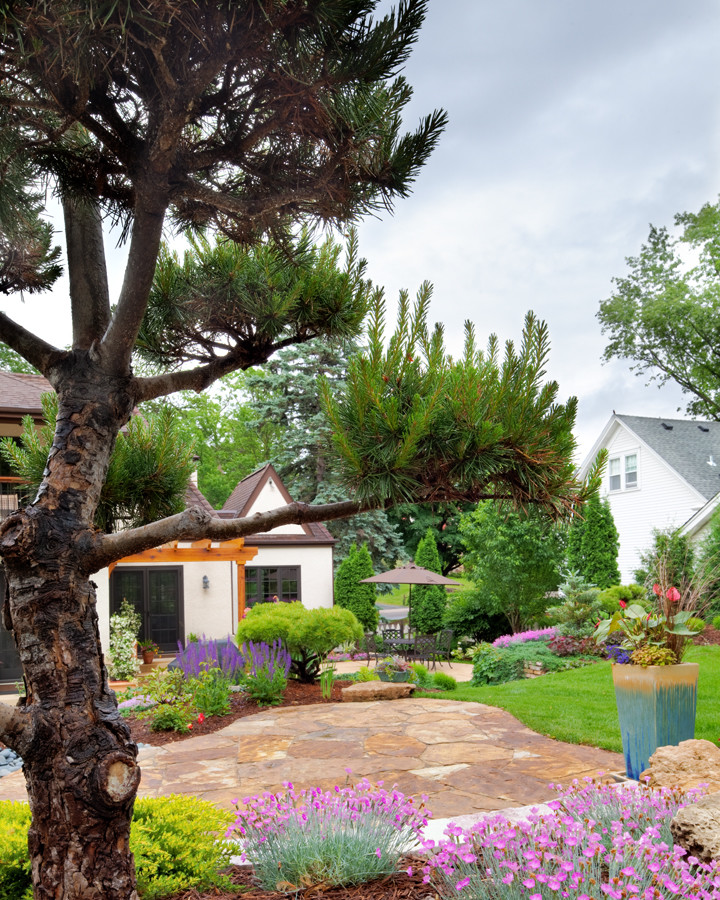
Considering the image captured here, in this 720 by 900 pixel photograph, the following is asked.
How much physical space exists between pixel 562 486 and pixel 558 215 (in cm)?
640

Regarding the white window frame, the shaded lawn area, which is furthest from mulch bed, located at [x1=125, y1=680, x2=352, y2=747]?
the white window frame

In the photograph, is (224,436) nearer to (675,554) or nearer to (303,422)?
(303,422)

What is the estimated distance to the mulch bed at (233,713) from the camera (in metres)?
6.76

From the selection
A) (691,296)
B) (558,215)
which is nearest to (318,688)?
(558,215)

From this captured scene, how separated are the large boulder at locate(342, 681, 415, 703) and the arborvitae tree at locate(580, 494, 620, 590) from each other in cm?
907

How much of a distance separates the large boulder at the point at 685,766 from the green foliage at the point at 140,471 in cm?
298

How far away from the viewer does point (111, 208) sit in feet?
9.96

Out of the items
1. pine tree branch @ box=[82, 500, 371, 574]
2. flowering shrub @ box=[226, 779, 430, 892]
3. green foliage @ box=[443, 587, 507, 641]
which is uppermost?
pine tree branch @ box=[82, 500, 371, 574]

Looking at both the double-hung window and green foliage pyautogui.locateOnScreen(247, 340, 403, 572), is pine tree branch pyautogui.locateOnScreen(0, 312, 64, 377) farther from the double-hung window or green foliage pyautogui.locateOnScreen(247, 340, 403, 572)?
the double-hung window

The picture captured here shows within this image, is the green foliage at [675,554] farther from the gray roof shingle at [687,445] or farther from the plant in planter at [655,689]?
the plant in planter at [655,689]

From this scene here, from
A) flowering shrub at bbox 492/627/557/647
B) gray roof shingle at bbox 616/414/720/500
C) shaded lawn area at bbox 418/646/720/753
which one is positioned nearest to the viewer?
shaded lawn area at bbox 418/646/720/753

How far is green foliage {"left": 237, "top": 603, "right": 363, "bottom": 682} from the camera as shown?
901 centimetres

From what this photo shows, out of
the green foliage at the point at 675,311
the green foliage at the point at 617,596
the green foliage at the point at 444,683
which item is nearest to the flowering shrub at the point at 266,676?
the green foliage at the point at 444,683

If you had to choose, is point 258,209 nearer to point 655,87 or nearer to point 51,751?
point 51,751
